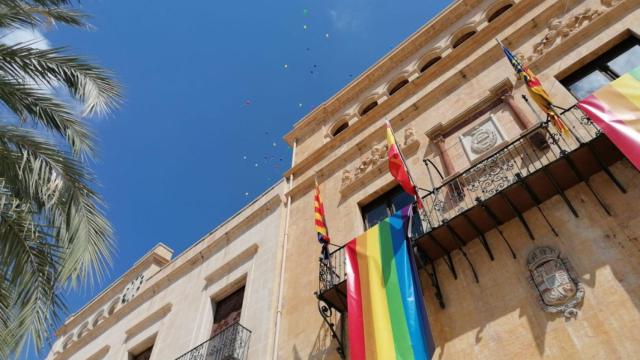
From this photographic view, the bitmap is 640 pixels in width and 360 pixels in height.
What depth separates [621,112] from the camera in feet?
20.1

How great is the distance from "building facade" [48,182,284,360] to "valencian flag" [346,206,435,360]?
2.62 meters

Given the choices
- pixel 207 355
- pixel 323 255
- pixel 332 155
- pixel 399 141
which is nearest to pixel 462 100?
pixel 399 141

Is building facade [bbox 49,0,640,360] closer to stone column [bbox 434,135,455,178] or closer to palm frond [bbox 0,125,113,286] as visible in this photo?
stone column [bbox 434,135,455,178]

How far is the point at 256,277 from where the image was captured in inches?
425

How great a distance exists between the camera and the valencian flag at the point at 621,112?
5664 mm

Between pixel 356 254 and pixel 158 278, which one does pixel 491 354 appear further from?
pixel 158 278

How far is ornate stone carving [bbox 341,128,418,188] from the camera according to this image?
10.7 metres

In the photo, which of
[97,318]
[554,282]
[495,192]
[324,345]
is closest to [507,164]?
[495,192]

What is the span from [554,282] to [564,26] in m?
6.25

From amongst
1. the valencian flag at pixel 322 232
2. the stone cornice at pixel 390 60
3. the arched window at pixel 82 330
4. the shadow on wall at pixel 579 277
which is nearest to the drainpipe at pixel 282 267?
the valencian flag at pixel 322 232

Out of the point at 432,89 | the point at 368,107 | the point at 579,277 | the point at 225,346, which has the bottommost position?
the point at 579,277

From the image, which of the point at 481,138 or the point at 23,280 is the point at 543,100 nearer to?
the point at 481,138

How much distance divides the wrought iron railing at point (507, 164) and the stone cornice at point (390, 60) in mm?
6411

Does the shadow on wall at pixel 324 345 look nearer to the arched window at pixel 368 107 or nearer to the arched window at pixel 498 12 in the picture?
the arched window at pixel 368 107
